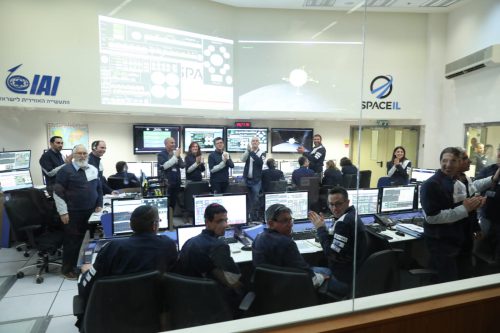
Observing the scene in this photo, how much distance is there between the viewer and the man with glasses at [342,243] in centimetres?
225

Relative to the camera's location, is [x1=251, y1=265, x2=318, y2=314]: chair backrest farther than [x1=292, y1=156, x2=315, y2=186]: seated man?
No

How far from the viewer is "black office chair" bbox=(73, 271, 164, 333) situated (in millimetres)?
1588

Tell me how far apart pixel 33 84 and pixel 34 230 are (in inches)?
93.1

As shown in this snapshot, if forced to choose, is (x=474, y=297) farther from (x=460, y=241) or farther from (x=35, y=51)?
(x=35, y=51)

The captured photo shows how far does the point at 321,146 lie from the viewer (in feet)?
22.0

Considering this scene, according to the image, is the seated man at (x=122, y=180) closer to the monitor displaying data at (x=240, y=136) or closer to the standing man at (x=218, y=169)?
the standing man at (x=218, y=169)

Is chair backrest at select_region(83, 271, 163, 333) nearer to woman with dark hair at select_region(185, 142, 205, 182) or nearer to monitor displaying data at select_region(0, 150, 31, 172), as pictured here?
woman with dark hair at select_region(185, 142, 205, 182)

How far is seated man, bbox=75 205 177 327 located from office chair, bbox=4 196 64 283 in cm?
197

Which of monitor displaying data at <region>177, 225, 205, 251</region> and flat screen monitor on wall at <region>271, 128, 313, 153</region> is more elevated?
flat screen monitor on wall at <region>271, 128, 313, 153</region>

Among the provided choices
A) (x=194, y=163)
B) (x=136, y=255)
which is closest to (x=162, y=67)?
(x=194, y=163)

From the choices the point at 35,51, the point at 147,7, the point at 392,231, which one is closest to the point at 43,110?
the point at 35,51

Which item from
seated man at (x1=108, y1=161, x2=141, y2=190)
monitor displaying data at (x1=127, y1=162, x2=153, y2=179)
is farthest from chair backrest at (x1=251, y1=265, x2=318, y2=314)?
monitor displaying data at (x1=127, y1=162, x2=153, y2=179)

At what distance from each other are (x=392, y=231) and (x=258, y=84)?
4127mm

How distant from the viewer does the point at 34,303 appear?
9.80 feet
